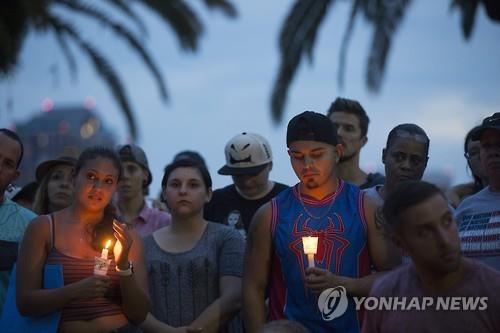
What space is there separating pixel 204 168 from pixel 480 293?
9.50ft

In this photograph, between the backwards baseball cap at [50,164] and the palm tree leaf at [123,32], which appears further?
the palm tree leaf at [123,32]

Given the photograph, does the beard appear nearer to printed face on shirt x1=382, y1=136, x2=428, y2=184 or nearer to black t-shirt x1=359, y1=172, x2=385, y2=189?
printed face on shirt x1=382, y1=136, x2=428, y2=184

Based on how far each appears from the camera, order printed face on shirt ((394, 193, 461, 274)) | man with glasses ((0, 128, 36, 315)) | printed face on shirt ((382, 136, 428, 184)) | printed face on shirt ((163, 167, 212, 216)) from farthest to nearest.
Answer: printed face on shirt ((163, 167, 212, 216)) < man with glasses ((0, 128, 36, 315)) < printed face on shirt ((382, 136, 428, 184)) < printed face on shirt ((394, 193, 461, 274))

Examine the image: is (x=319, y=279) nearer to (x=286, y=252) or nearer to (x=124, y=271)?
(x=286, y=252)

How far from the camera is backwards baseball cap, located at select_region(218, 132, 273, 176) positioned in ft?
20.9

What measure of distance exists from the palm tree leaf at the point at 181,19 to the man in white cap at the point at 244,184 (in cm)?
666

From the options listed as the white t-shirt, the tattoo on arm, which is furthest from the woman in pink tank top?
the white t-shirt

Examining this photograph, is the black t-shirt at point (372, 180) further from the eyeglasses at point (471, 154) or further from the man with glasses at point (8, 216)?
the man with glasses at point (8, 216)

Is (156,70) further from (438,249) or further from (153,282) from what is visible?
(438,249)

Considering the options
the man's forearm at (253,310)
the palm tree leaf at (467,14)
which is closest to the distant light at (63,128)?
the palm tree leaf at (467,14)

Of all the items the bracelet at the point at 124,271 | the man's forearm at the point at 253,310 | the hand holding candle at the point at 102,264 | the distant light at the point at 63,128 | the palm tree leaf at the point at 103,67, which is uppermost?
the distant light at the point at 63,128

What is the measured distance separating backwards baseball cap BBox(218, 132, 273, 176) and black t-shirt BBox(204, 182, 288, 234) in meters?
0.22

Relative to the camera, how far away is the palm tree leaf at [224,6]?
12984 mm

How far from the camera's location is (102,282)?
4344 mm
